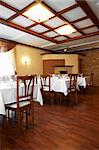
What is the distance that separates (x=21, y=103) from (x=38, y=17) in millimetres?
2558

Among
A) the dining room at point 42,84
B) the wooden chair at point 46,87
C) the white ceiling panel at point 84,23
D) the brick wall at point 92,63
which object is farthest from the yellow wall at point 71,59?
the wooden chair at point 46,87

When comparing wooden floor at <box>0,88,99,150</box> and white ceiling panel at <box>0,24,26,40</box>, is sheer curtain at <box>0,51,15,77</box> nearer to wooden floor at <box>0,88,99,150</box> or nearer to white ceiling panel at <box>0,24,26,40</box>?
white ceiling panel at <box>0,24,26,40</box>

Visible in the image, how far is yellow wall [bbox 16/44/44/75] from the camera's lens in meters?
7.51

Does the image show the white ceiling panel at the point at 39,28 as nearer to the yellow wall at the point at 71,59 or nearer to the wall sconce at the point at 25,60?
the wall sconce at the point at 25,60

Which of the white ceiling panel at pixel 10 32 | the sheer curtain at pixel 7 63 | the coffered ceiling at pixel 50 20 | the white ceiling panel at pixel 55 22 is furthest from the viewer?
the sheer curtain at pixel 7 63

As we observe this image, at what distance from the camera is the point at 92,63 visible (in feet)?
33.9

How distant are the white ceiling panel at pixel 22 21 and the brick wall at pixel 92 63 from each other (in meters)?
6.27

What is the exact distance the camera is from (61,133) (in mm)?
2615

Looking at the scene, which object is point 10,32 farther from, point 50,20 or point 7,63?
point 50,20

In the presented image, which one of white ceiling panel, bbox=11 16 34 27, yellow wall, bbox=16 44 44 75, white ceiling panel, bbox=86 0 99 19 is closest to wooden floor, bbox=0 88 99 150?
white ceiling panel, bbox=86 0 99 19

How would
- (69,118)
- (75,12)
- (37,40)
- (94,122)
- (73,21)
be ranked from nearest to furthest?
(94,122) → (69,118) → (75,12) → (73,21) → (37,40)

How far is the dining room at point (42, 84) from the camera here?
249 cm

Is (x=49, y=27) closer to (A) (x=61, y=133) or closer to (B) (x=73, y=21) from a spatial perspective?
(B) (x=73, y=21)

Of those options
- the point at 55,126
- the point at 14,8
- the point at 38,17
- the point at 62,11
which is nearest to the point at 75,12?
the point at 62,11
